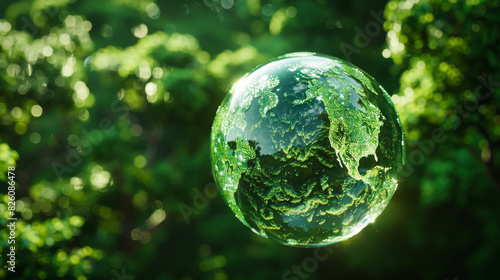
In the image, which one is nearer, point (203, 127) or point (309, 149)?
point (309, 149)

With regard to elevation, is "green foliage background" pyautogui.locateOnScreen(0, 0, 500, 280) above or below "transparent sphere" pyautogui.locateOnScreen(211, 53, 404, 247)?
below

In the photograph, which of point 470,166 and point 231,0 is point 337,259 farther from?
point 231,0

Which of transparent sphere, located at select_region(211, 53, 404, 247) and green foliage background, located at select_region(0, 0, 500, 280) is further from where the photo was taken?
green foliage background, located at select_region(0, 0, 500, 280)

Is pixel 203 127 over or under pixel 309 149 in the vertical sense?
under

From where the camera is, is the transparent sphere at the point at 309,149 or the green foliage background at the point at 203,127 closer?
the transparent sphere at the point at 309,149

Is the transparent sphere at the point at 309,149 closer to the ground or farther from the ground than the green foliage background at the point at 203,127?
farther from the ground
